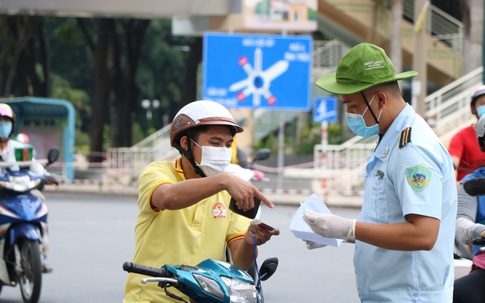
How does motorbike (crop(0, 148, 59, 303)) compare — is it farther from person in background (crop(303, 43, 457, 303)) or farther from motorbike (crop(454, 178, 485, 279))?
person in background (crop(303, 43, 457, 303))

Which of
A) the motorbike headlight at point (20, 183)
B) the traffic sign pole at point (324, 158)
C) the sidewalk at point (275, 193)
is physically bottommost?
the sidewalk at point (275, 193)

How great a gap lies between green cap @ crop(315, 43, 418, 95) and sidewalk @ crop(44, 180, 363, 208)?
66.3ft

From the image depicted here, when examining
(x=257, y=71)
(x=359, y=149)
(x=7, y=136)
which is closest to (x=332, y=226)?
(x=7, y=136)

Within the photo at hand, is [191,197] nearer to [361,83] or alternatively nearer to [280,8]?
[361,83]

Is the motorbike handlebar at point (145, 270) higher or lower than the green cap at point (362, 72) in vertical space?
lower

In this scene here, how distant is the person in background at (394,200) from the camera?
3914mm

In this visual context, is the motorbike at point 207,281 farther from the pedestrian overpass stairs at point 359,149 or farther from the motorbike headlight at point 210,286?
the pedestrian overpass stairs at point 359,149

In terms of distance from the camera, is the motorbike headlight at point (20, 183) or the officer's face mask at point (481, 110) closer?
the officer's face mask at point (481, 110)

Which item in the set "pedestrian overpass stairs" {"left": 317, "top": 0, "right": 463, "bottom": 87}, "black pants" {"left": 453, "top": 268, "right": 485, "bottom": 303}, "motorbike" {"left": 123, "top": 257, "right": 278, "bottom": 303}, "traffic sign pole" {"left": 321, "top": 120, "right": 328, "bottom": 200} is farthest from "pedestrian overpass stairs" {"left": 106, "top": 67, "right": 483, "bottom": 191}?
"motorbike" {"left": 123, "top": 257, "right": 278, "bottom": 303}

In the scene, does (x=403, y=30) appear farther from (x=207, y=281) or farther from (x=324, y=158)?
(x=207, y=281)

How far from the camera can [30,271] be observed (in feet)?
33.1

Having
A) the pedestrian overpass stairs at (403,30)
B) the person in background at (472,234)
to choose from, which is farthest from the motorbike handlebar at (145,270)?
the pedestrian overpass stairs at (403,30)

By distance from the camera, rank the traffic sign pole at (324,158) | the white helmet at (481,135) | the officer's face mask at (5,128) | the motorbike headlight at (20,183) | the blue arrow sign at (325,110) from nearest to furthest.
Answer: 1. the white helmet at (481,135)
2. the motorbike headlight at (20,183)
3. the officer's face mask at (5,128)
4. the blue arrow sign at (325,110)
5. the traffic sign pole at (324,158)

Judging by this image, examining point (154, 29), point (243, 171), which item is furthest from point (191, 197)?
point (154, 29)
